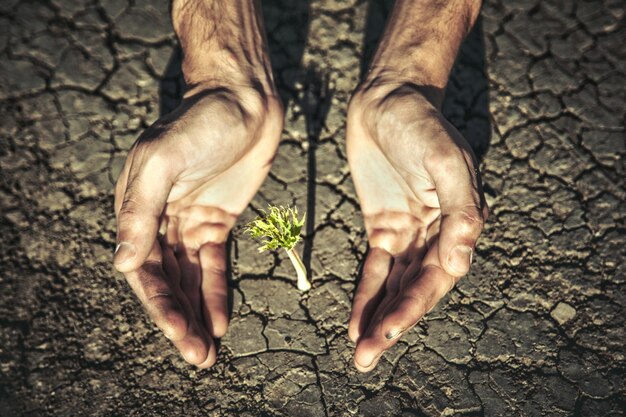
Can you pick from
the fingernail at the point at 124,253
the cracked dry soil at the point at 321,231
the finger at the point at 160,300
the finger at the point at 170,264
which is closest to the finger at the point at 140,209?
the fingernail at the point at 124,253

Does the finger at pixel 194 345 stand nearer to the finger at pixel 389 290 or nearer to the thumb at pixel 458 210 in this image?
the finger at pixel 389 290

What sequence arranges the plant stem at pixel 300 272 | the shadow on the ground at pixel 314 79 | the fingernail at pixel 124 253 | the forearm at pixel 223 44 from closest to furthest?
the fingernail at pixel 124 253 → the plant stem at pixel 300 272 → the forearm at pixel 223 44 → the shadow on the ground at pixel 314 79

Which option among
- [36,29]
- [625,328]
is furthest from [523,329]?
[36,29]

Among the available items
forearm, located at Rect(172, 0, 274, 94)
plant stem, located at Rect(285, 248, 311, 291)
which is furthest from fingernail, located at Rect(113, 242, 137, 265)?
Answer: forearm, located at Rect(172, 0, 274, 94)

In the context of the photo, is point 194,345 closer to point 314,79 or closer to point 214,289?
point 214,289

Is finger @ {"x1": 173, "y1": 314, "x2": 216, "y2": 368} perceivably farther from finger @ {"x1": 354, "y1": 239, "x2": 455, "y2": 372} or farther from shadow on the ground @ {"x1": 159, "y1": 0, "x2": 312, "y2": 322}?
shadow on the ground @ {"x1": 159, "y1": 0, "x2": 312, "y2": 322}
